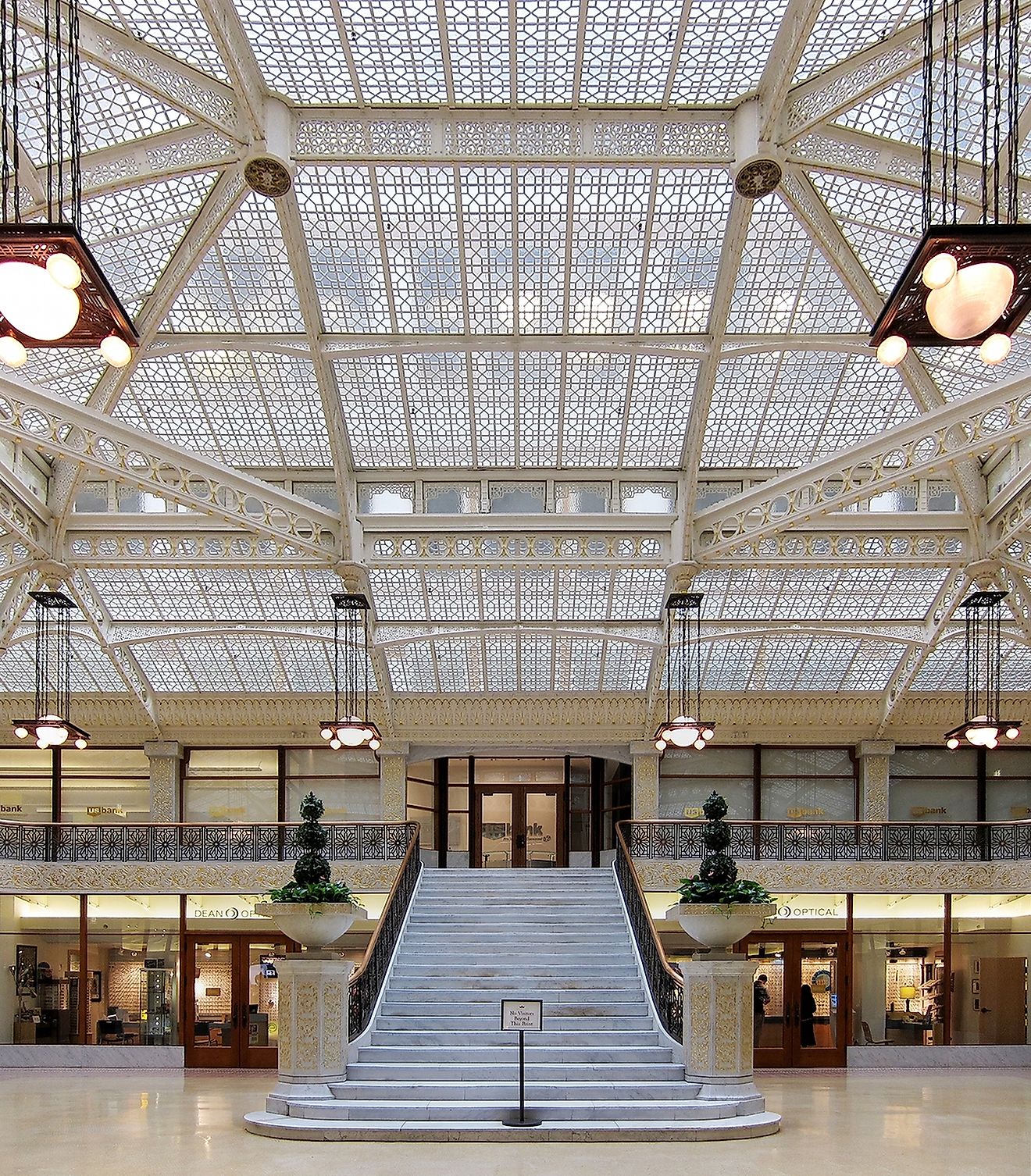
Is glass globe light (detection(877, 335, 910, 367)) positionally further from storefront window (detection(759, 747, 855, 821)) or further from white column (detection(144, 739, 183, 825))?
white column (detection(144, 739, 183, 825))

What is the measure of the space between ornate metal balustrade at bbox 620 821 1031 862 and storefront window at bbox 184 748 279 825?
7.65 meters

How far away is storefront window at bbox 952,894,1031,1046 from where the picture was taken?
21297 millimetres

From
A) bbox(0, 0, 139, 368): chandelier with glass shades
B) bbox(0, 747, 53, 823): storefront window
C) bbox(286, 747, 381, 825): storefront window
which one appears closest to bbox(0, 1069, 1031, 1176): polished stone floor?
bbox(0, 0, 139, 368): chandelier with glass shades

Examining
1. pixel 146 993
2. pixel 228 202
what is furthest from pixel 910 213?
pixel 146 993

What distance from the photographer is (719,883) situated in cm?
1288

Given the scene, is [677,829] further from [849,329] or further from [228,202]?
[228,202]

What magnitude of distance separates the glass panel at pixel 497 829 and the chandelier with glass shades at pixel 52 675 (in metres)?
9.07

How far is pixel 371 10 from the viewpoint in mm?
10664

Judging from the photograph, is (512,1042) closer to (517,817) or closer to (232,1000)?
(232,1000)

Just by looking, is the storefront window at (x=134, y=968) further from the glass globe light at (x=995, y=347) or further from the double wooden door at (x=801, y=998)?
the glass globe light at (x=995, y=347)

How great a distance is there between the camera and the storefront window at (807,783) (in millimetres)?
24031

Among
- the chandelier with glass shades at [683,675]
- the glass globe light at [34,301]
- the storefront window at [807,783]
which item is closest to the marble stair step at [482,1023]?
the chandelier with glass shades at [683,675]

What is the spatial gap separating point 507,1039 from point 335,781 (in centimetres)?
1061

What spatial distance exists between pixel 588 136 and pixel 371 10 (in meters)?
2.35
